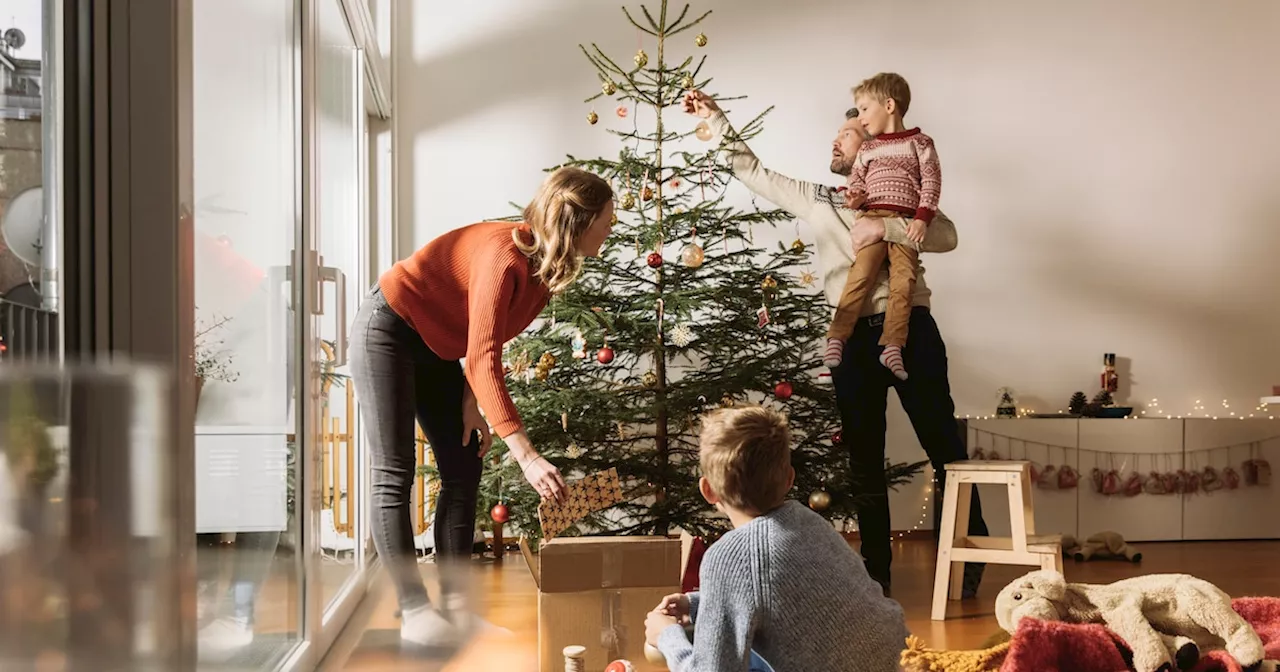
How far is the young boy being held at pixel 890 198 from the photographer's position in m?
3.42

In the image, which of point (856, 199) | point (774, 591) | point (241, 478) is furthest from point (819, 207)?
point (241, 478)

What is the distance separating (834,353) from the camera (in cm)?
343

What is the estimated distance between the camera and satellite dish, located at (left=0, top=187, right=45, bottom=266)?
88 cm

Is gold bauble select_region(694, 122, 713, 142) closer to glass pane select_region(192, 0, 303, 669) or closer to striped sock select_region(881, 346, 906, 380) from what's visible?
striped sock select_region(881, 346, 906, 380)

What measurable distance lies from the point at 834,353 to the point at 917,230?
0.48 meters

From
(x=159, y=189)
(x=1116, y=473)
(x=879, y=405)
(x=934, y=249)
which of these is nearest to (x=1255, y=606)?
(x=879, y=405)

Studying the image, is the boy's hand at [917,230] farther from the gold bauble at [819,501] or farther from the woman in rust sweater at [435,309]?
the woman in rust sweater at [435,309]

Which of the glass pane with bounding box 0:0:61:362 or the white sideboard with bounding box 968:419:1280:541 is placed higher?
the glass pane with bounding box 0:0:61:362

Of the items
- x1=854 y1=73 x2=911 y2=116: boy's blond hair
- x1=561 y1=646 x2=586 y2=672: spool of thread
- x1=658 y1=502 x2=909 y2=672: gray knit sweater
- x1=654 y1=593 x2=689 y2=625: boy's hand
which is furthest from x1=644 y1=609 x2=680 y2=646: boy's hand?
x1=854 y1=73 x2=911 y2=116: boy's blond hair

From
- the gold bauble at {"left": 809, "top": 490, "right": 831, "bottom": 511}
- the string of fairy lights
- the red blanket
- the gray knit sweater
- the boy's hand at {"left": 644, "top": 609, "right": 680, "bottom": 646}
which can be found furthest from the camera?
the string of fairy lights

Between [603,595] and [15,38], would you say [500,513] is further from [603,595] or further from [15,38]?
[15,38]

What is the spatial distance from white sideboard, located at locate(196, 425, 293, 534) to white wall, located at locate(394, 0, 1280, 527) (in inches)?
103

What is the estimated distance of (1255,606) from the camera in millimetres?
2525

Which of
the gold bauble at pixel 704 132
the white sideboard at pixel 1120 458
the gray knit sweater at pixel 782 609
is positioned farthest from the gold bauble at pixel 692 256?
the white sideboard at pixel 1120 458
